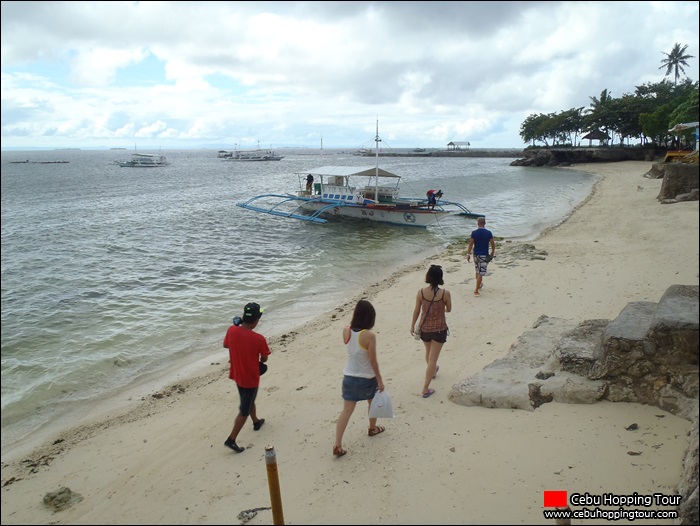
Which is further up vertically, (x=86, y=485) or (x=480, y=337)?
(x=480, y=337)

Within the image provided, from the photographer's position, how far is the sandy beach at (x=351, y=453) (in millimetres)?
3887

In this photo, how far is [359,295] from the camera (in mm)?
12984

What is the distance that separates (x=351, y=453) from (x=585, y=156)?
82.3 meters

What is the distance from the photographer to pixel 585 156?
7412 centimetres

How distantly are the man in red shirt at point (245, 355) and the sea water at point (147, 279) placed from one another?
3.36 meters

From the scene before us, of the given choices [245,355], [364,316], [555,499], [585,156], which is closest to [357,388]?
[364,316]

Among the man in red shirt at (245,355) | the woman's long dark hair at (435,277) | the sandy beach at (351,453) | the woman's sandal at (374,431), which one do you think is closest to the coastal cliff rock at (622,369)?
the sandy beach at (351,453)

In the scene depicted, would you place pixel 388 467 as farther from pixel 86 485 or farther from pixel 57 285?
pixel 57 285

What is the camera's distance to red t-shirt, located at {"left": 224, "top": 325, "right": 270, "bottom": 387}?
5.03 meters

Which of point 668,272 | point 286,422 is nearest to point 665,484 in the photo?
point 286,422

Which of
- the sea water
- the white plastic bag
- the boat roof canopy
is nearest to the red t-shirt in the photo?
the white plastic bag

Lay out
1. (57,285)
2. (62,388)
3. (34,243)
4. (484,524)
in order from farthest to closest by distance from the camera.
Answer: (34,243), (57,285), (62,388), (484,524)

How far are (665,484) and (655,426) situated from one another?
77cm

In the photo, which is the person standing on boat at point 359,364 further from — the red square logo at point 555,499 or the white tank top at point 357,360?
the red square logo at point 555,499
